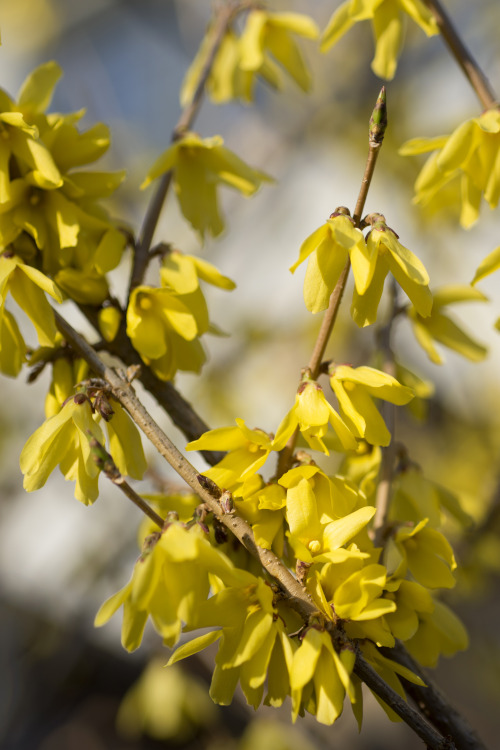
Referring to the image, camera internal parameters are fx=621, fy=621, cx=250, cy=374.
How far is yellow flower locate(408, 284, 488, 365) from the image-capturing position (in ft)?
3.44

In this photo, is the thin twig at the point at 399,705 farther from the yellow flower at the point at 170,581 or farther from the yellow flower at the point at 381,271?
the yellow flower at the point at 381,271

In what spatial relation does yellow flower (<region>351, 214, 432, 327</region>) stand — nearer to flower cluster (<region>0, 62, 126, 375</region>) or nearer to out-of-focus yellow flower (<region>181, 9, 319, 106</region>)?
flower cluster (<region>0, 62, 126, 375</region>)

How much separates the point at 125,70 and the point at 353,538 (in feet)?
15.4

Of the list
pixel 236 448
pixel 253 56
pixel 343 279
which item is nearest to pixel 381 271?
pixel 343 279

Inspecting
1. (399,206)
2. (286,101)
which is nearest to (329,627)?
(399,206)

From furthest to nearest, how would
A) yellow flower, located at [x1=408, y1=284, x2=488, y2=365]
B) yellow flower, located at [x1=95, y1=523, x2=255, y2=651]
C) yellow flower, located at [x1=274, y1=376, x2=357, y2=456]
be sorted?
yellow flower, located at [x1=408, y1=284, x2=488, y2=365], yellow flower, located at [x1=274, y1=376, x2=357, y2=456], yellow flower, located at [x1=95, y1=523, x2=255, y2=651]

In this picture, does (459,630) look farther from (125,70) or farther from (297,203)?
(125,70)

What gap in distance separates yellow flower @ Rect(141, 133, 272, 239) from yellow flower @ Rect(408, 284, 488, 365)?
358mm

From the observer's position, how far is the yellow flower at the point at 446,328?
1049 mm

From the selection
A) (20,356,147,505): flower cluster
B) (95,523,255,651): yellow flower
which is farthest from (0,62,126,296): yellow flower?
(95,523,255,651): yellow flower

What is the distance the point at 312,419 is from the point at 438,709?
437mm

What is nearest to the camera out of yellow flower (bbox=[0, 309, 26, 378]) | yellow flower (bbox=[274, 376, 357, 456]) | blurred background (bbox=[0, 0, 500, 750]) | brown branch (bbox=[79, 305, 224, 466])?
yellow flower (bbox=[274, 376, 357, 456])

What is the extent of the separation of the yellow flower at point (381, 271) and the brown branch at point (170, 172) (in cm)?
37

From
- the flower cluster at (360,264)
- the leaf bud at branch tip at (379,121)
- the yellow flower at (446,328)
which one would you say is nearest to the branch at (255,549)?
the flower cluster at (360,264)
